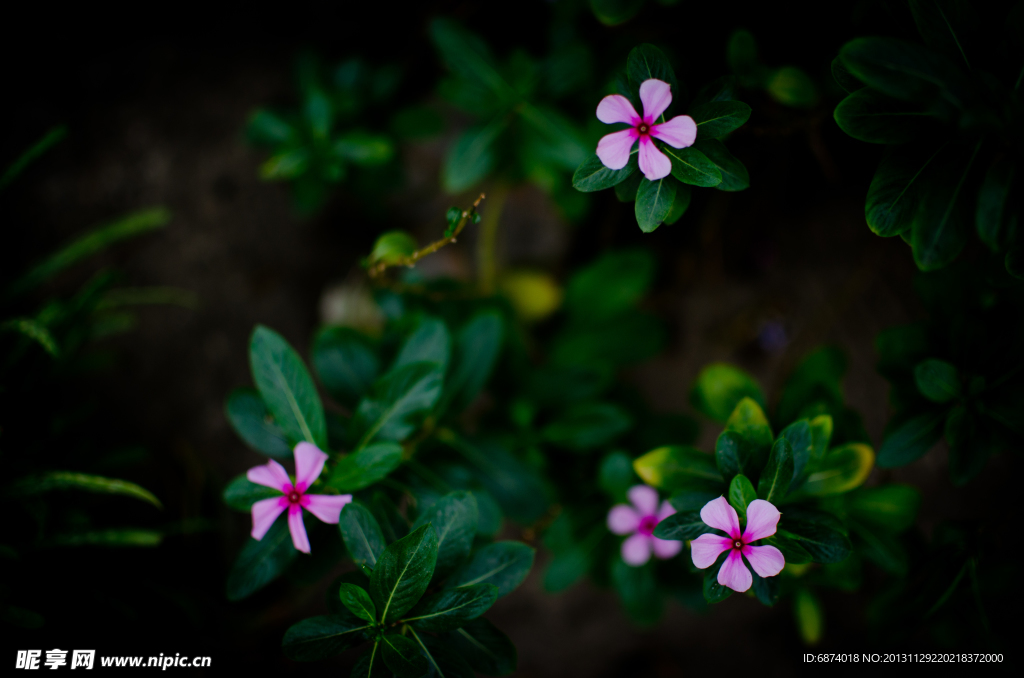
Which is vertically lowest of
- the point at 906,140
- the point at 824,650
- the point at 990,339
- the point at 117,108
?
the point at 824,650

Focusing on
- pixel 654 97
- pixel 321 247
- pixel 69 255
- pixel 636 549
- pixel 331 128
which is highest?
pixel 331 128

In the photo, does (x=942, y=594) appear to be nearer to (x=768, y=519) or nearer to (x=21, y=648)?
(x=768, y=519)

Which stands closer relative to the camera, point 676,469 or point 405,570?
point 405,570

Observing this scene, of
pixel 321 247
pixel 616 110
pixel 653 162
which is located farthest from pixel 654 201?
pixel 321 247

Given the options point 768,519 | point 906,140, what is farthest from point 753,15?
point 768,519

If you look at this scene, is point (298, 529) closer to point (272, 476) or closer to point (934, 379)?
point (272, 476)

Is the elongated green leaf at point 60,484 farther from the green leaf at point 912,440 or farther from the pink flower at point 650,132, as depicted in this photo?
the green leaf at point 912,440

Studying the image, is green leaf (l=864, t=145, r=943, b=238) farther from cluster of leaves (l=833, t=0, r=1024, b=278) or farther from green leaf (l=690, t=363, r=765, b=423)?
green leaf (l=690, t=363, r=765, b=423)
